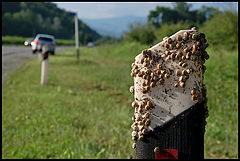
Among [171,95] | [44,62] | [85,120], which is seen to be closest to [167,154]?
[171,95]

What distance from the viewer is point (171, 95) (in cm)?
125

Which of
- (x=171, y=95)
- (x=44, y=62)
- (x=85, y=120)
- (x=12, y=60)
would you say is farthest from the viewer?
(x=12, y=60)

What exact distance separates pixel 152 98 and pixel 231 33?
518 inches

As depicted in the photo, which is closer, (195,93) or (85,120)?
(195,93)

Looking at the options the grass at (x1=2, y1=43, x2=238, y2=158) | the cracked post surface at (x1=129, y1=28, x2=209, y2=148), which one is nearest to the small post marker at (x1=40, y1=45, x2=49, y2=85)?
the grass at (x1=2, y1=43, x2=238, y2=158)

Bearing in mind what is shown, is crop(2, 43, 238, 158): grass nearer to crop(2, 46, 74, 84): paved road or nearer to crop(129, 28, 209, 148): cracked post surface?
crop(129, 28, 209, 148): cracked post surface

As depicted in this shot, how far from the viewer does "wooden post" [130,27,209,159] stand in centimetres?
125

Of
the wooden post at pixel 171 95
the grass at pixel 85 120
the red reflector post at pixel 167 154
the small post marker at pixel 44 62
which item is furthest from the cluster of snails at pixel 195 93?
the small post marker at pixel 44 62

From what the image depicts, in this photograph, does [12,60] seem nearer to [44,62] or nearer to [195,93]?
[44,62]

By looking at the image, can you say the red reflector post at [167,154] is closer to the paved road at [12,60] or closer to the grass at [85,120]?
the grass at [85,120]

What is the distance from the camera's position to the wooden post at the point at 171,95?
1252mm

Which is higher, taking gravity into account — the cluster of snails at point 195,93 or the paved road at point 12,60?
the paved road at point 12,60

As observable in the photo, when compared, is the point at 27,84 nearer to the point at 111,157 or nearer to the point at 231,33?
the point at 111,157

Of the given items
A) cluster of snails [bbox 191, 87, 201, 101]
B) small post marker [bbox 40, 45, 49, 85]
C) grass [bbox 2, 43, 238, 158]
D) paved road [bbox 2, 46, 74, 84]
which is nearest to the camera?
cluster of snails [bbox 191, 87, 201, 101]
